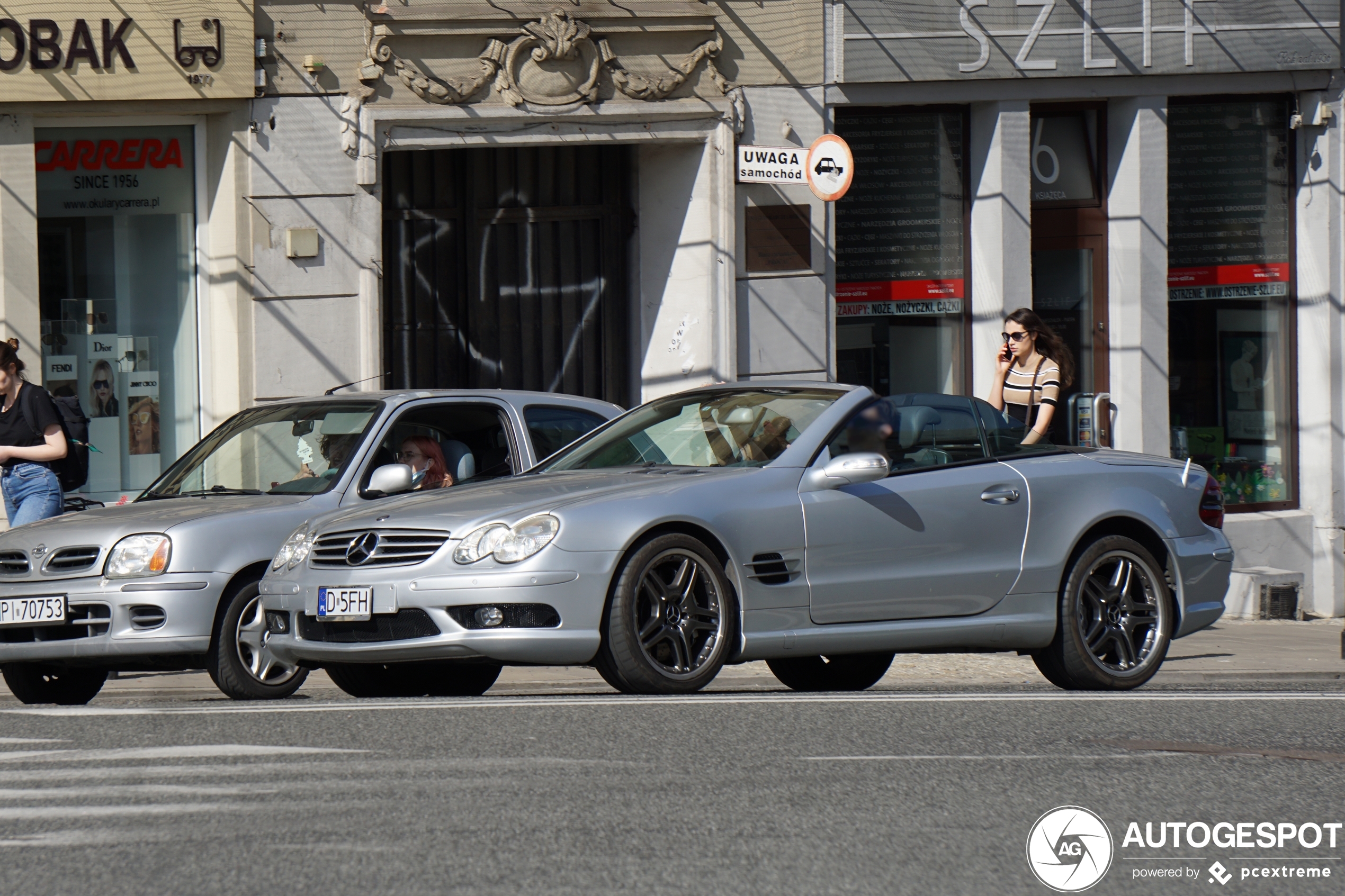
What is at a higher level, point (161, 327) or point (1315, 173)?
point (1315, 173)

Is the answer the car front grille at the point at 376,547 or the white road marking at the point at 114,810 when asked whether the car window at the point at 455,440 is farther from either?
the white road marking at the point at 114,810

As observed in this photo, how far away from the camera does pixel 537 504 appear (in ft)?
24.9

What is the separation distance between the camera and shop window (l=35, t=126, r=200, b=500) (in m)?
15.1

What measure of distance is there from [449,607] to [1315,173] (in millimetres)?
12650

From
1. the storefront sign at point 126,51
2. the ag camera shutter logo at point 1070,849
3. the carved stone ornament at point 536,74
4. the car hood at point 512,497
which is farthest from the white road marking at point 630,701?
the carved stone ornament at point 536,74

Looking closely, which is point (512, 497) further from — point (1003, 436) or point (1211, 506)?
point (1211, 506)

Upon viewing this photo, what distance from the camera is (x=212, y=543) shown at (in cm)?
870

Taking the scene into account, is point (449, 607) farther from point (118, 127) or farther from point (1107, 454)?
point (118, 127)

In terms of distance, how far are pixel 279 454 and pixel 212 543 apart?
3.71 feet

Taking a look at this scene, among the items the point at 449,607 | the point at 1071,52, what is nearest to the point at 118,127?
the point at 1071,52

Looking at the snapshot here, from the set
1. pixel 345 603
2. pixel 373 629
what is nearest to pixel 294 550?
pixel 345 603

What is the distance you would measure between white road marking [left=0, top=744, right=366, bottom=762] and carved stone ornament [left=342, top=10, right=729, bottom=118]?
31.4 feet

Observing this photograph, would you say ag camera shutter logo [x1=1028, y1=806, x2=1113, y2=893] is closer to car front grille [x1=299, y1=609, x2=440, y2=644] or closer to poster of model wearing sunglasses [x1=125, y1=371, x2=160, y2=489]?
car front grille [x1=299, y1=609, x2=440, y2=644]

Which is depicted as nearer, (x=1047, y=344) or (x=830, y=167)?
(x=1047, y=344)
